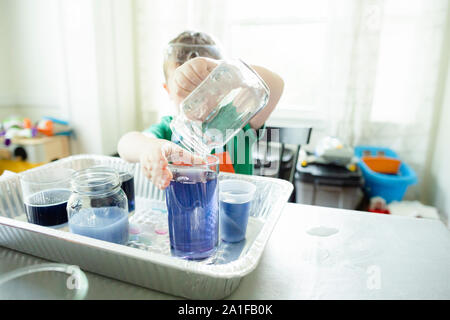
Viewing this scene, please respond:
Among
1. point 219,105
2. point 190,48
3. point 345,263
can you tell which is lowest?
point 345,263

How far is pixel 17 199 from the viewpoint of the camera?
66 cm

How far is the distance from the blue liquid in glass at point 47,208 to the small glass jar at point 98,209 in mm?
64

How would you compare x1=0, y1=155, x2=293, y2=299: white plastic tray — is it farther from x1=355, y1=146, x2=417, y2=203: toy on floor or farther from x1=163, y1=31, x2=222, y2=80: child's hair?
x1=355, y1=146, x2=417, y2=203: toy on floor

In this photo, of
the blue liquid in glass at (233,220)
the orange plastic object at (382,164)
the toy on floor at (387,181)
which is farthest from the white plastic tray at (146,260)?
the orange plastic object at (382,164)

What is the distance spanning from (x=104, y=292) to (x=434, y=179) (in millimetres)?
1750

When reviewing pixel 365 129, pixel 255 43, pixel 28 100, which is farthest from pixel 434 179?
pixel 28 100

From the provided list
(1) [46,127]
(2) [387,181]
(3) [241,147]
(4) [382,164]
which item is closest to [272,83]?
(3) [241,147]

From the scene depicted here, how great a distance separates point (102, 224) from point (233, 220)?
0.22m

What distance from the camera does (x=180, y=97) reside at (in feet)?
1.83

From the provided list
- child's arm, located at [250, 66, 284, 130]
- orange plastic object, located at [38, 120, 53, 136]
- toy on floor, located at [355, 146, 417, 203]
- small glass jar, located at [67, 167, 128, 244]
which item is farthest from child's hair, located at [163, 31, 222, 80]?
orange plastic object, located at [38, 120, 53, 136]

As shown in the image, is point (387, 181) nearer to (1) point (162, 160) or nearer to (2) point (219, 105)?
(2) point (219, 105)

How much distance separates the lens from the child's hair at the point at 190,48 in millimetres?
723

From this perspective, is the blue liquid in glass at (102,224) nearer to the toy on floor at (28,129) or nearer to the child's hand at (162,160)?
the child's hand at (162,160)

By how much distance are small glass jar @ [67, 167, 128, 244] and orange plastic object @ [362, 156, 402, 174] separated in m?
1.41
